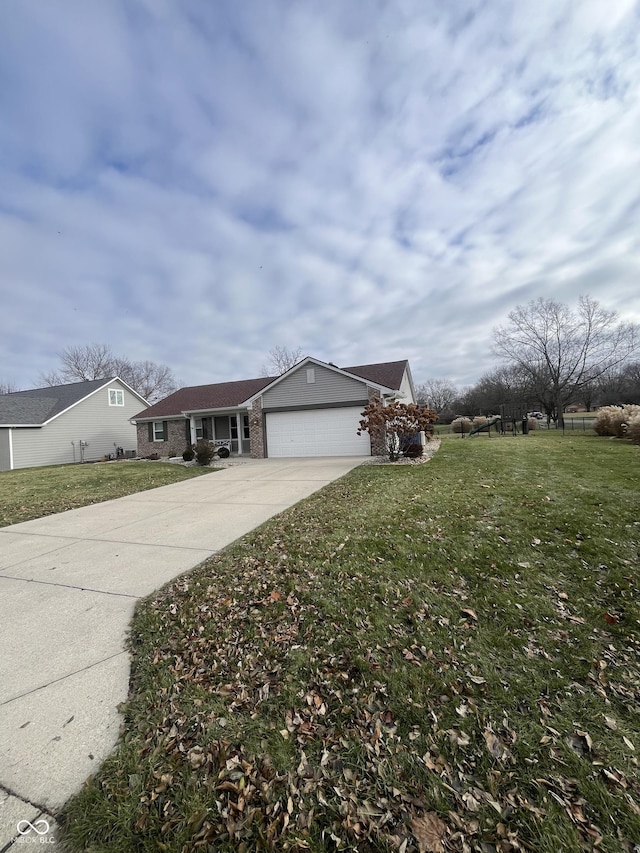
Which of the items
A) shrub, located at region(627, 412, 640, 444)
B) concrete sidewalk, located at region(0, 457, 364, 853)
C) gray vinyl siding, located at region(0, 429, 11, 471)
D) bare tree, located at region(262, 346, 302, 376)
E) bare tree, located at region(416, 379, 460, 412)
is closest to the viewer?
concrete sidewalk, located at region(0, 457, 364, 853)

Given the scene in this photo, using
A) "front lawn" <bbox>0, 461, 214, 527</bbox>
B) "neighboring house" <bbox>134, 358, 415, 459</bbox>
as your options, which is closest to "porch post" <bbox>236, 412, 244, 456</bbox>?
"neighboring house" <bbox>134, 358, 415, 459</bbox>

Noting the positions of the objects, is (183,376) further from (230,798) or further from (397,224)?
(230,798)

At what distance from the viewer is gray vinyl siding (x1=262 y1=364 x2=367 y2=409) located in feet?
51.4

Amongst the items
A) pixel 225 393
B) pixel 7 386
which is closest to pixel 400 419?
pixel 225 393

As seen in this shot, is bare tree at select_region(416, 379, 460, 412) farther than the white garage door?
Yes

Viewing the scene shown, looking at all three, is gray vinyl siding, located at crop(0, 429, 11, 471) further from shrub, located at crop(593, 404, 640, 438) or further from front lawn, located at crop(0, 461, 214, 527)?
shrub, located at crop(593, 404, 640, 438)

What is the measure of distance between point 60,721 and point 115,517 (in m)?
5.33

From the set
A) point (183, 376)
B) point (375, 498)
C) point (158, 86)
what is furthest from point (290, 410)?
point (183, 376)

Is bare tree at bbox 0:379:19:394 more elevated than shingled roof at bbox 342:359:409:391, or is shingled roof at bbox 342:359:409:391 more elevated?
bare tree at bbox 0:379:19:394

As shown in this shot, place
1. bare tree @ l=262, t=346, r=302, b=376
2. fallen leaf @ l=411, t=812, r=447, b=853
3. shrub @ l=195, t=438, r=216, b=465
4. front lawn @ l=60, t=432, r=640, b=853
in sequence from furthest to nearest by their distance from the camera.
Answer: bare tree @ l=262, t=346, r=302, b=376
shrub @ l=195, t=438, r=216, b=465
front lawn @ l=60, t=432, r=640, b=853
fallen leaf @ l=411, t=812, r=447, b=853

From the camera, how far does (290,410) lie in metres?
16.6

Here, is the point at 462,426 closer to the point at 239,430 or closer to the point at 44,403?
the point at 239,430

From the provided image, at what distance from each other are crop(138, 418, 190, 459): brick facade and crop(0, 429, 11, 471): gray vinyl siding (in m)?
6.69

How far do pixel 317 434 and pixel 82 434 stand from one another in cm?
1735
